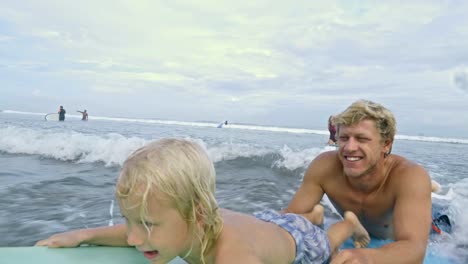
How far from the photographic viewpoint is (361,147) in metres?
3.04

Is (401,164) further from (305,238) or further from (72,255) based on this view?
(72,255)

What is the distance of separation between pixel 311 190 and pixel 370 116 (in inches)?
35.8

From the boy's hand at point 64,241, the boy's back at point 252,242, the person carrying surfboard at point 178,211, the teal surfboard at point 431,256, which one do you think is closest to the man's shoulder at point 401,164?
the teal surfboard at point 431,256

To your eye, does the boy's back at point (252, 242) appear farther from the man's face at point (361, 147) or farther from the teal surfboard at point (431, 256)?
the teal surfboard at point (431, 256)

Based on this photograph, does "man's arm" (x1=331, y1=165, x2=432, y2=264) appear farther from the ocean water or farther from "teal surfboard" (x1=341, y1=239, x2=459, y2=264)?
the ocean water

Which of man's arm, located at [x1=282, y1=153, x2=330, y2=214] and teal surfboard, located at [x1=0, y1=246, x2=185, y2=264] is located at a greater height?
man's arm, located at [x1=282, y1=153, x2=330, y2=214]

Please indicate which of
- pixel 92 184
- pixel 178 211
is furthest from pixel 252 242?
pixel 92 184

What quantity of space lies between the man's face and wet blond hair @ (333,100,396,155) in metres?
0.03

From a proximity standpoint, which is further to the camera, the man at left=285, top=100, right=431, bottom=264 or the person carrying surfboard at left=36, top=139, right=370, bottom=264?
the man at left=285, top=100, right=431, bottom=264

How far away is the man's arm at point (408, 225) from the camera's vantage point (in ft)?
8.07

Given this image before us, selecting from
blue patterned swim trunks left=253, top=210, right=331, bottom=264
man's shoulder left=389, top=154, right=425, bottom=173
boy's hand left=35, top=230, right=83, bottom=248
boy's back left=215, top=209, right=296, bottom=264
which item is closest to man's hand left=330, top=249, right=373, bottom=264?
blue patterned swim trunks left=253, top=210, right=331, bottom=264

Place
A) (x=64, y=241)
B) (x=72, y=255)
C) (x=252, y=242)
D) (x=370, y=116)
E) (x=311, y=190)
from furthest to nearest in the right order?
1. (x=311, y=190)
2. (x=370, y=116)
3. (x=64, y=241)
4. (x=72, y=255)
5. (x=252, y=242)

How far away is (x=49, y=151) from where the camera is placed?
10.6 m

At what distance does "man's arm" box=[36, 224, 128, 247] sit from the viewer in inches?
95.5
